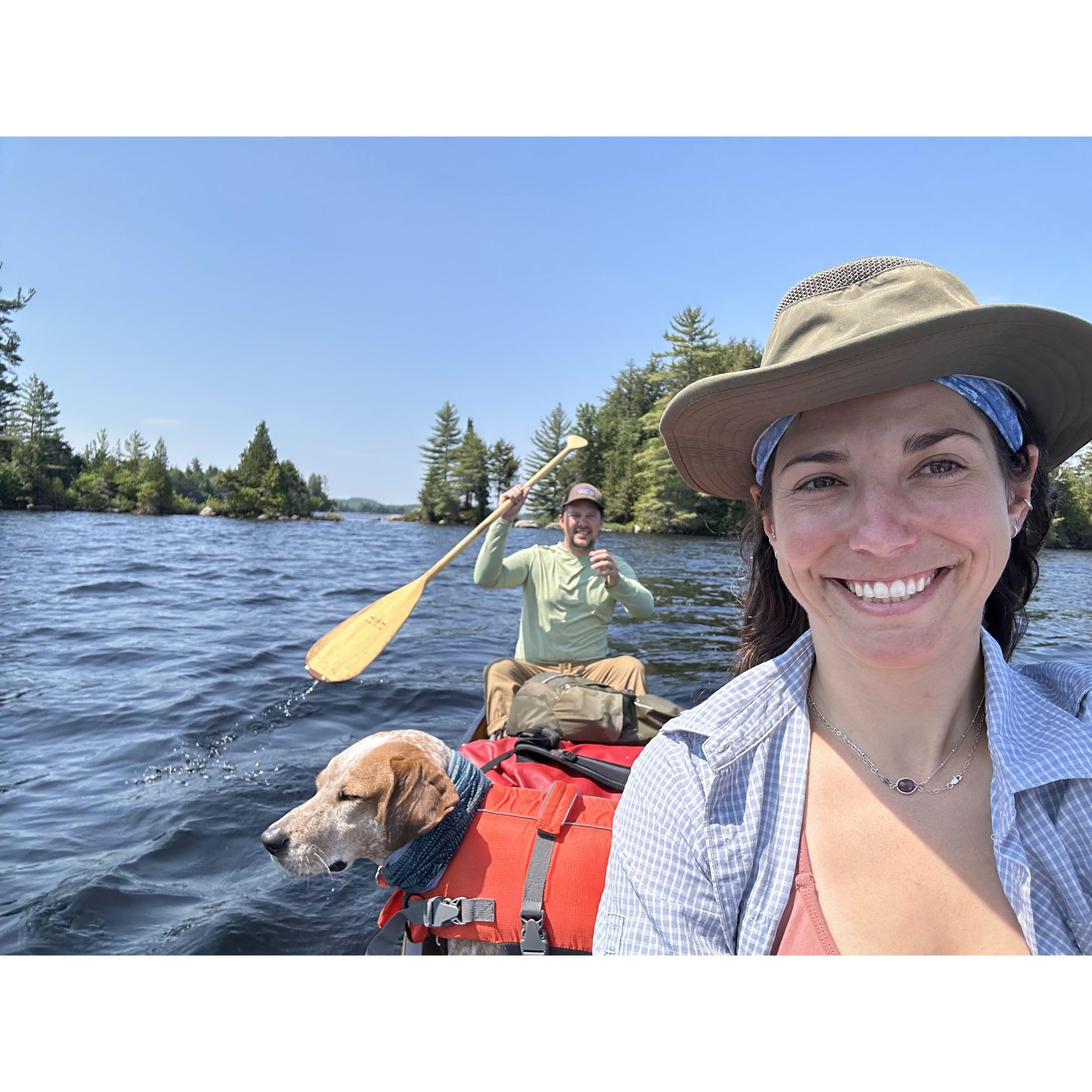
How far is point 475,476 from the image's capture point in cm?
7344

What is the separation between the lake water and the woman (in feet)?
2.32

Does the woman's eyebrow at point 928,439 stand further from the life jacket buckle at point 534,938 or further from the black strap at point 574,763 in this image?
the black strap at point 574,763

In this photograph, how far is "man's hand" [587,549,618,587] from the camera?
5230mm

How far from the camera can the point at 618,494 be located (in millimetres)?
52406

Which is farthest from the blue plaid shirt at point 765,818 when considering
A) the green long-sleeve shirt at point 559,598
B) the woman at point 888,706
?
the green long-sleeve shirt at point 559,598

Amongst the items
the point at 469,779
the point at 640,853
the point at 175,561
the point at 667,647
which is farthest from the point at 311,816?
the point at 175,561

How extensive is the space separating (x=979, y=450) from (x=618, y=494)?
170 feet

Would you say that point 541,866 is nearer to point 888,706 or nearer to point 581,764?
point 581,764

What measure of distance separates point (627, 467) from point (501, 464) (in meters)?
24.5

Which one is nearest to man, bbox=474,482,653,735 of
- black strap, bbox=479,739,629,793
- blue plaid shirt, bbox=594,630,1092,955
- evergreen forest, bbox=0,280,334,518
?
black strap, bbox=479,739,629,793

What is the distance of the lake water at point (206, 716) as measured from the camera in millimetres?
3557

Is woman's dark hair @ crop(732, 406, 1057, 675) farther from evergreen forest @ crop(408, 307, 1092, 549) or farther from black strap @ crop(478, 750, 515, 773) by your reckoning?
evergreen forest @ crop(408, 307, 1092, 549)

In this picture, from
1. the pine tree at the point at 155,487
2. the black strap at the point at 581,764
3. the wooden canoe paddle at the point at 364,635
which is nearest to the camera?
the black strap at the point at 581,764
